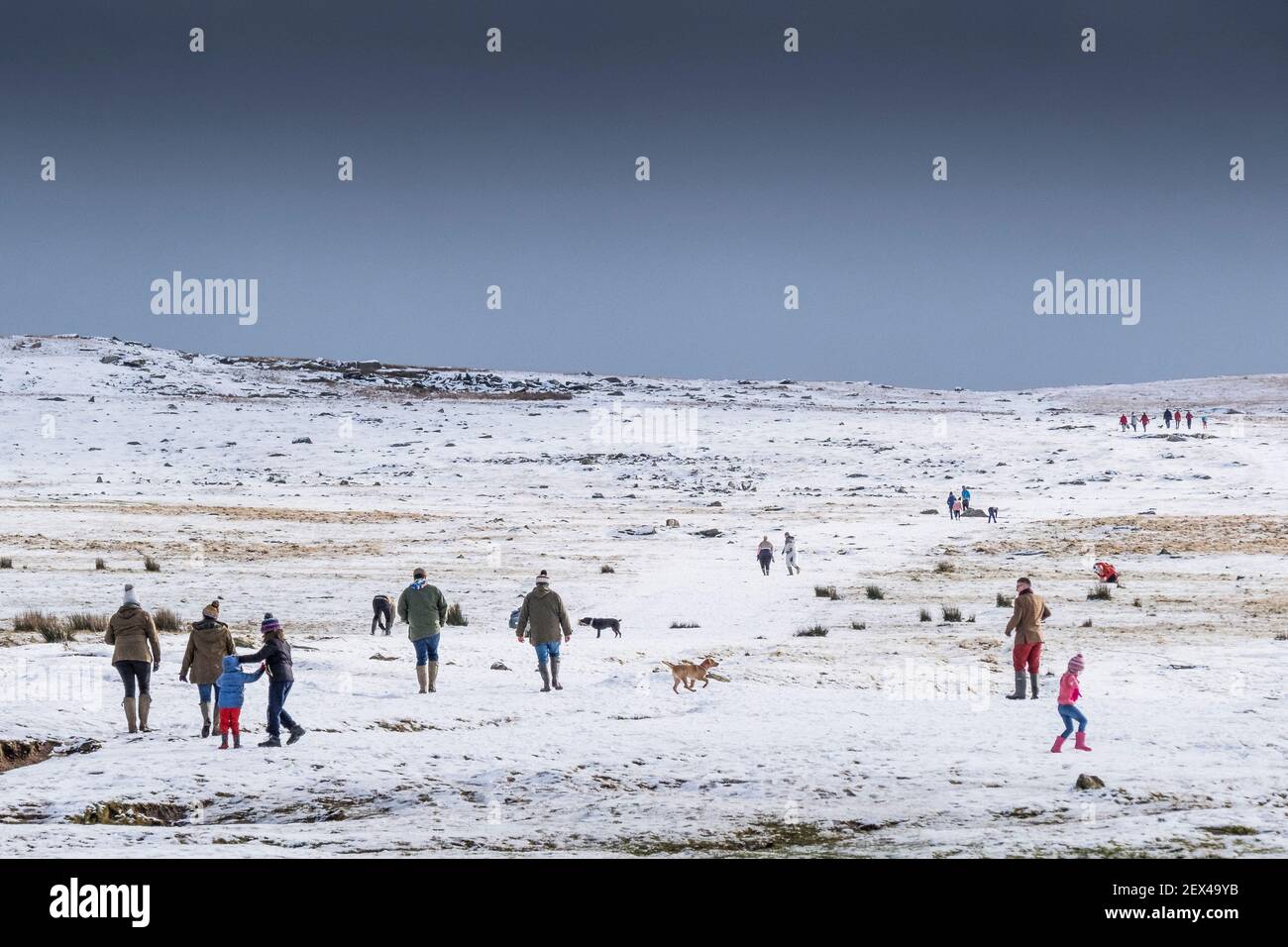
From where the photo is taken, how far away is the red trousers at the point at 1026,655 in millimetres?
16547

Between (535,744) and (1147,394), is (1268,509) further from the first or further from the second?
(1147,394)

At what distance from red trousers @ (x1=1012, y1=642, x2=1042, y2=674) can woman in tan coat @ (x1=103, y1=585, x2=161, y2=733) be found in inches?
A: 425

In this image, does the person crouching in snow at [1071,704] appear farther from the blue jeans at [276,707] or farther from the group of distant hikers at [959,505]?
the group of distant hikers at [959,505]

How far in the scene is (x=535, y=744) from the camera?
14.1 meters

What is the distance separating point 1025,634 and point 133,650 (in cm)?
1115

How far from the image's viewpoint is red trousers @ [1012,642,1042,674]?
16547 mm

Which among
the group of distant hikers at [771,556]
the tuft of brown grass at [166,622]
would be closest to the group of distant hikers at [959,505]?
the group of distant hikers at [771,556]

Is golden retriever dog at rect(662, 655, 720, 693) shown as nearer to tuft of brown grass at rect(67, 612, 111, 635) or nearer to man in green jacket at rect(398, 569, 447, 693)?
man in green jacket at rect(398, 569, 447, 693)

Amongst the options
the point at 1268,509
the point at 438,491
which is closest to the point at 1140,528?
the point at 1268,509

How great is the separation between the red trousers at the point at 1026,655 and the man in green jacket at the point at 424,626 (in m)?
7.75

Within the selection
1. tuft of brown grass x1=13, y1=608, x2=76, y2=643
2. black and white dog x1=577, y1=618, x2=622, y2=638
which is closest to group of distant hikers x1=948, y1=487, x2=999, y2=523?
black and white dog x1=577, y1=618, x2=622, y2=638

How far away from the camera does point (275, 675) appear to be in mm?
13773

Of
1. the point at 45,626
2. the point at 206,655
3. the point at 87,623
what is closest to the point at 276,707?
the point at 206,655

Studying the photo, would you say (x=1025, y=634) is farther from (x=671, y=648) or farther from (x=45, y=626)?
(x=45, y=626)
